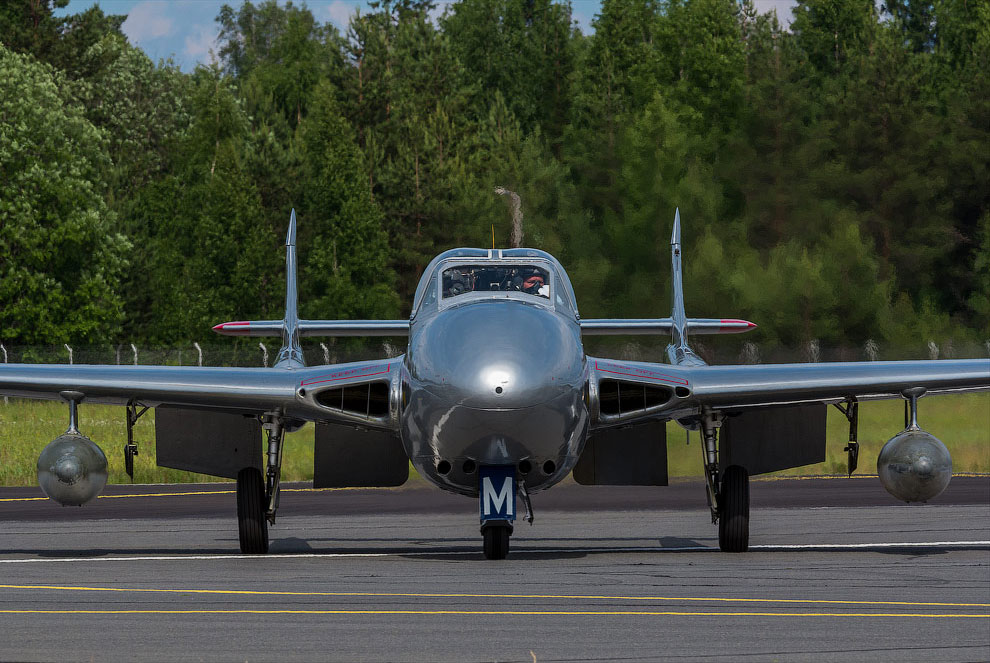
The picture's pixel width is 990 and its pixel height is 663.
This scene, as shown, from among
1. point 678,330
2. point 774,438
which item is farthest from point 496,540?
point 678,330

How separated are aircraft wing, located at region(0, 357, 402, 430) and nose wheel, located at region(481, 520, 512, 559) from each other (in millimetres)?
1589

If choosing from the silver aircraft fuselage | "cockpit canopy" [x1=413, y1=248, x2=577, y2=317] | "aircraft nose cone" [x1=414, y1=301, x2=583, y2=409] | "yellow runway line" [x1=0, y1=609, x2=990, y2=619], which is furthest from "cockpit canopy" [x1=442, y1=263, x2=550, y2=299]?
"yellow runway line" [x1=0, y1=609, x2=990, y2=619]

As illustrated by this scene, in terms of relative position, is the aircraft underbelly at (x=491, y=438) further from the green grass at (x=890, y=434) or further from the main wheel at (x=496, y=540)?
the green grass at (x=890, y=434)

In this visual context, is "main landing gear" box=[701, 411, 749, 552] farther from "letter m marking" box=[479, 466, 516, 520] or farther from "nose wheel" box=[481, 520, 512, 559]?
"letter m marking" box=[479, 466, 516, 520]

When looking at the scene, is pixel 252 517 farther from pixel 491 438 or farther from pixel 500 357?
pixel 500 357

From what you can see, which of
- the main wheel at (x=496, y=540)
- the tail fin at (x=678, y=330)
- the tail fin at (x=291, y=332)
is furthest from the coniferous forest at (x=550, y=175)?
the main wheel at (x=496, y=540)

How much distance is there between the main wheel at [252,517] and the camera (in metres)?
16.4

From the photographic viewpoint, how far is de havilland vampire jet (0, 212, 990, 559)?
1338 centimetres

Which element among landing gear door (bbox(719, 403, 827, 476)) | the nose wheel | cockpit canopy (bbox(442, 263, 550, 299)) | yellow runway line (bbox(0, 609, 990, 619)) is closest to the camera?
yellow runway line (bbox(0, 609, 990, 619))

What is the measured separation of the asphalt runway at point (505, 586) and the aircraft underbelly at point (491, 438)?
3.17 ft

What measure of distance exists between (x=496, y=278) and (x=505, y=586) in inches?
154

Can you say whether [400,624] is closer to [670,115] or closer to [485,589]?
[485,589]

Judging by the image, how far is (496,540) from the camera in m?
14.7

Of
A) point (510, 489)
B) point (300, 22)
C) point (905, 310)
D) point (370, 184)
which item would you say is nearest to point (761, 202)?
point (905, 310)
